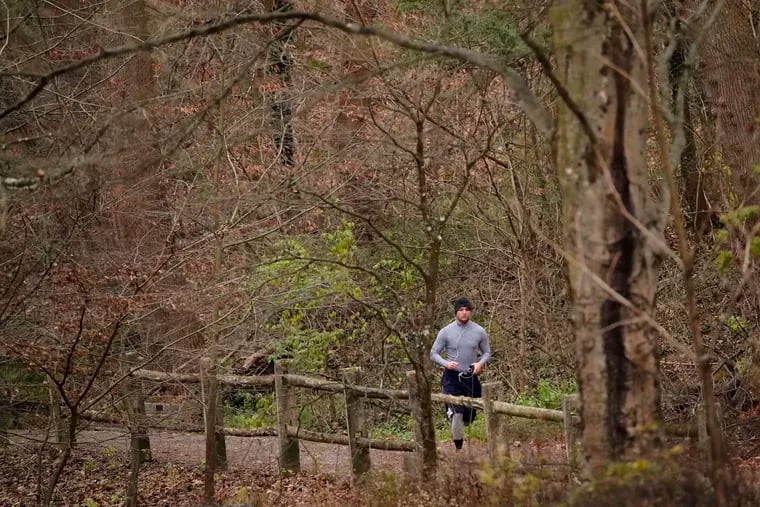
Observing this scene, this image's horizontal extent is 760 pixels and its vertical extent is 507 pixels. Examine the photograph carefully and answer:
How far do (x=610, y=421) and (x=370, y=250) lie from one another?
10.0 metres

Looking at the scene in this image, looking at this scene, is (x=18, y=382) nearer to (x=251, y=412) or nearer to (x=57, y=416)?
(x=57, y=416)

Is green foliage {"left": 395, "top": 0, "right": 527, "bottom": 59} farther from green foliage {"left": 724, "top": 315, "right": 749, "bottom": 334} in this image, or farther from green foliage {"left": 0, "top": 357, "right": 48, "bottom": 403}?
green foliage {"left": 0, "top": 357, "right": 48, "bottom": 403}

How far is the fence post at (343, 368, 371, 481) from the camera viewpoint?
10352 millimetres

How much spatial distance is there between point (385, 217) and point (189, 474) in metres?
4.47

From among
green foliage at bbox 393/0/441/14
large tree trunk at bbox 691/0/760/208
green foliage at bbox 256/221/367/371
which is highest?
green foliage at bbox 393/0/441/14

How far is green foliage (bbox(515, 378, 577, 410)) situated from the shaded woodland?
0.23 ft

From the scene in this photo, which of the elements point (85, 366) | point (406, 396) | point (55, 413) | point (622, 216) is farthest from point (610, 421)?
point (55, 413)

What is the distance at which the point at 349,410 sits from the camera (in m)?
10.5

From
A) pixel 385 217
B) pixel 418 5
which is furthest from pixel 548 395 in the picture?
pixel 418 5

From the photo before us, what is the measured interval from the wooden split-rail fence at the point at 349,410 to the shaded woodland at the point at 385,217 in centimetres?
28

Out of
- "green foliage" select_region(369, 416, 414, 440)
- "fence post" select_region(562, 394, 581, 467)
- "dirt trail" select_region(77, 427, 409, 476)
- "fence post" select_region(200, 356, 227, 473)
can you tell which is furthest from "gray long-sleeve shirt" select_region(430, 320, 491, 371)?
"green foliage" select_region(369, 416, 414, 440)

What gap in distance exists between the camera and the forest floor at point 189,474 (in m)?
10.1

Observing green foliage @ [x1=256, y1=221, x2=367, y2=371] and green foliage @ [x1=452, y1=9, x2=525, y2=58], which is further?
green foliage @ [x1=256, y1=221, x2=367, y2=371]

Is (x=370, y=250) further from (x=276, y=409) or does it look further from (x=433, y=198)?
(x=276, y=409)
